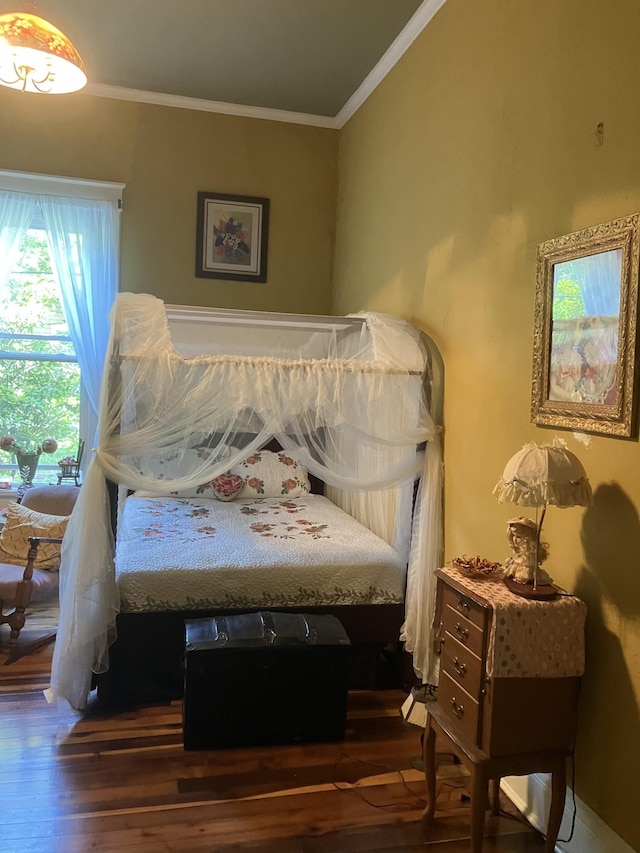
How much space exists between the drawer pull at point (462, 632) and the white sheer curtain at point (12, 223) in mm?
3687

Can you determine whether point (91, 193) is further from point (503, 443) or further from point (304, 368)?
point (503, 443)

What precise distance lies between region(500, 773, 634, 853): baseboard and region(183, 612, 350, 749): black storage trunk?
77 centimetres

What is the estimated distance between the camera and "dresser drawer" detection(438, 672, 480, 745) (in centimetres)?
209

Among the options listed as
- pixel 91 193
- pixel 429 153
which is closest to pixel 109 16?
pixel 91 193

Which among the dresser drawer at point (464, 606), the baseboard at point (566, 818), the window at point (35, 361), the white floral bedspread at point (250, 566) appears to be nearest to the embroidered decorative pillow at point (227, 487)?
the white floral bedspread at point (250, 566)

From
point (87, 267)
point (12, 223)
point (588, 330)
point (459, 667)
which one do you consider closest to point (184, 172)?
point (87, 267)

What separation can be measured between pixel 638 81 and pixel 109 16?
2.93m

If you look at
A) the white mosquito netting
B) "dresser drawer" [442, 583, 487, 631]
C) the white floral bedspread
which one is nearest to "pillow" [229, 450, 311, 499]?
the white floral bedspread

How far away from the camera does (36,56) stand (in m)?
2.42

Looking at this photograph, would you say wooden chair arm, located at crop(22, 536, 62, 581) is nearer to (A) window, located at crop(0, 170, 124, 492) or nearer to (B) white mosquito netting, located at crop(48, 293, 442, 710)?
(B) white mosquito netting, located at crop(48, 293, 442, 710)

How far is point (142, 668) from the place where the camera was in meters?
3.06

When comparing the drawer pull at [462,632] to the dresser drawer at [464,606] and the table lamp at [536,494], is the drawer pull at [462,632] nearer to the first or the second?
the dresser drawer at [464,606]

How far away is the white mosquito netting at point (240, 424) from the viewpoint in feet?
9.55

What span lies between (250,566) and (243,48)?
2936 mm
